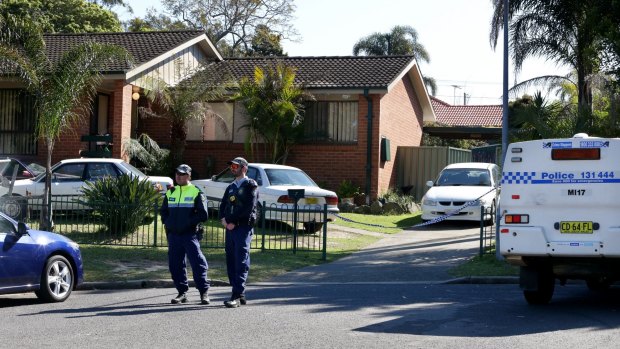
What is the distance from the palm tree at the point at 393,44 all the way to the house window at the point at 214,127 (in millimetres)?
28834

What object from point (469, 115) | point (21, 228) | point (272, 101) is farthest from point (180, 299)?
point (469, 115)

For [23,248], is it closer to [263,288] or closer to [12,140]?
[263,288]

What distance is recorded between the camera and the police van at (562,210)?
11.0 m

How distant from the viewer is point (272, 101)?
88.5ft

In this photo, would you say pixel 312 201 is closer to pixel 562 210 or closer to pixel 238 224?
pixel 238 224

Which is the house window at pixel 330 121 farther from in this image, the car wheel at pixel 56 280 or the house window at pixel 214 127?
the car wheel at pixel 56 280

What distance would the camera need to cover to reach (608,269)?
11.2m

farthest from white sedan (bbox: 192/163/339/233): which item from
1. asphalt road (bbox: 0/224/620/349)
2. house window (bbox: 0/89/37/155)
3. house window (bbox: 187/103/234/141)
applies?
house window (bbox: 0/89/37/155)

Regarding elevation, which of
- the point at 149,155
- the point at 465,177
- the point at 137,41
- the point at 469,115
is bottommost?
the point at 465,177

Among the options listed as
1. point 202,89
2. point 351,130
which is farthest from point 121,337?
point 351,130

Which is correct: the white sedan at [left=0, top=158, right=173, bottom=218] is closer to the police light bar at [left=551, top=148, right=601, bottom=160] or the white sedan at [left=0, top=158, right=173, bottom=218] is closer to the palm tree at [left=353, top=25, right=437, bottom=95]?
the police light bar at [left=551, top=148, right=601, bottom=160]

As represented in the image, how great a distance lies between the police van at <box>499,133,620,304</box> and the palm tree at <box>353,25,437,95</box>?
45.9 m

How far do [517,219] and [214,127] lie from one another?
1918 cm

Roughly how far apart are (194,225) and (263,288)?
258cm
